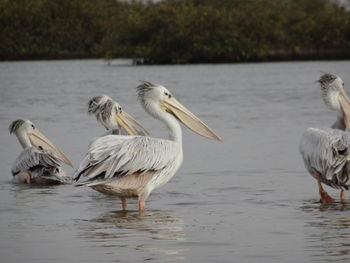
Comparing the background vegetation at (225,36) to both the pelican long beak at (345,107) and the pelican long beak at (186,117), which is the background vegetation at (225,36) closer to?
the pelican long beak at (345,107)

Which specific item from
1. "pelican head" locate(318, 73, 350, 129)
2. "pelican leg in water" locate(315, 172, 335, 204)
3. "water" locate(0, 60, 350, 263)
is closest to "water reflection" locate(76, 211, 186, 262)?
"water" locate(0, 60, 350, 263)

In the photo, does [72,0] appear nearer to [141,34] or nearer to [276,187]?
[141,34]

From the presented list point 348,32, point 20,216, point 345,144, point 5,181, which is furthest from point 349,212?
point 348,32

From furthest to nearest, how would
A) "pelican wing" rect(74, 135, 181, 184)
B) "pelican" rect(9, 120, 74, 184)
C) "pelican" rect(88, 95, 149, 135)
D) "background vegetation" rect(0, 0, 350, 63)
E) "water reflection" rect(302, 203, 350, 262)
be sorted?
"background vegetation" rect(0, 0, 350, 63)
"pelican" rect(9, 120, 74, 184)
"pelican" rect(88, 95, 149, 135)
"pelican wing" rect(74, 135, 181, 184)
"water reflection" rect(302, 203, 350, 262)

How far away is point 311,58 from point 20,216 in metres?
49.3

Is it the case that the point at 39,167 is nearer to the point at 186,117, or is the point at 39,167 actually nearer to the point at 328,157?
the point at 186,117

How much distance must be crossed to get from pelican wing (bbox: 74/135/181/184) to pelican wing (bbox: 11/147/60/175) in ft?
6.55

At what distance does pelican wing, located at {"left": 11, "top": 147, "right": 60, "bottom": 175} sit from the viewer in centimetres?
941

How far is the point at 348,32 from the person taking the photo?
58.9 m

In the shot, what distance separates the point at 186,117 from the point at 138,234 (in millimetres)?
1521

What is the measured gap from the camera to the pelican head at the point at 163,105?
7.82 meters

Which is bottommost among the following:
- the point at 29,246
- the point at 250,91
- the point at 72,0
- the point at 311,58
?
the point at 29,246

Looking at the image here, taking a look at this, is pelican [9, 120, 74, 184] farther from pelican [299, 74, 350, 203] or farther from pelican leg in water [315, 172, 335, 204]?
pelican leg in water [315, 172, 335, 204]

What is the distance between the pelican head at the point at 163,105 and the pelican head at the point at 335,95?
1.36 metres
